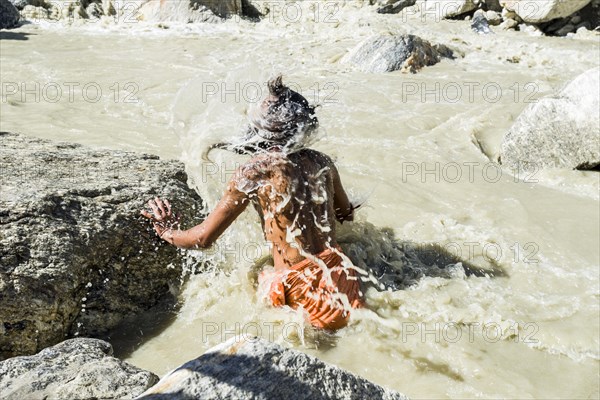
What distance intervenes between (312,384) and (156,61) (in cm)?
814

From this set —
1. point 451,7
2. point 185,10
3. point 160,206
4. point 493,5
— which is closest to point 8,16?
point 185,10

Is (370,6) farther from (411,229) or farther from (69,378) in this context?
(69,378)

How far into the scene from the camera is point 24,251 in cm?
248

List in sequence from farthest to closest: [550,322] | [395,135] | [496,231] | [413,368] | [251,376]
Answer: [395,135] → [496,231] → [550,322] → [413,368] → [251,376]

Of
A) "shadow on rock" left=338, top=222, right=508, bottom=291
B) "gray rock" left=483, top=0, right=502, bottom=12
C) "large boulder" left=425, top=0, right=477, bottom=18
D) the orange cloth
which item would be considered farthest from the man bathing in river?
"gray rock" left=483, top=0, right=502, bottom=12

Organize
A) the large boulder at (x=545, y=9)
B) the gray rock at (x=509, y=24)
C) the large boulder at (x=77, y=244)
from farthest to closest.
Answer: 1. the gray rock at (x=509, y=24)
2. the large boulder at (x=545, y=9)
3. the large boulder at (x=77, y=244)

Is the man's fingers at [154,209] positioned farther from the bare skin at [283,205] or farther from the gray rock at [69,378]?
the gray rock at [69,378]

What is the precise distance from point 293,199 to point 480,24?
9217 millimetres

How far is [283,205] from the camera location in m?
2.68

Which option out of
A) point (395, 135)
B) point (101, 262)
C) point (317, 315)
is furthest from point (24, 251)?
point (395, 135)

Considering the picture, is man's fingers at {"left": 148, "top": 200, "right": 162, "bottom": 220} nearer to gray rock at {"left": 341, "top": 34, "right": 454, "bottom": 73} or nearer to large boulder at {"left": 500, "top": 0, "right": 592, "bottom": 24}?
gray rock at {"left": 341, "top": 34, "right": 454, "bottom": 73}

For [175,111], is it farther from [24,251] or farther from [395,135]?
[24,251]

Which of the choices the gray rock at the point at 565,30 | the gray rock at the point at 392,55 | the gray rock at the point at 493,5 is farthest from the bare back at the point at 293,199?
the gray rock at the point at 493,5

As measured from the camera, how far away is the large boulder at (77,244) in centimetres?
247
